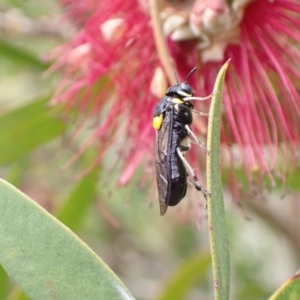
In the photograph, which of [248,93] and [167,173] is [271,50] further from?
[167,173]

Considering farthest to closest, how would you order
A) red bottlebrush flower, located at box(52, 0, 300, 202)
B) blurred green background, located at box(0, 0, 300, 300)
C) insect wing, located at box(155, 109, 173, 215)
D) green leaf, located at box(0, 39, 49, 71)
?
1. green leaf, located at box(0, 39, 49, 71)
2. blurred green background, located at box(0, 0, 300, 300)
3. red bottlebrush flower, located at box(52, 0, 300, 202)
4. insect wing, located at box(155, 109, 173, 215)

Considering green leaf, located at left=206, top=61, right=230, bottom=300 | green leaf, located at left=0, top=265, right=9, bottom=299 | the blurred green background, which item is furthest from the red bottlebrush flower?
green leaf, located at left=206, top=61, right=230, bottom=300

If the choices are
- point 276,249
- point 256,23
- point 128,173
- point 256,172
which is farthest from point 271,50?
point 276,249

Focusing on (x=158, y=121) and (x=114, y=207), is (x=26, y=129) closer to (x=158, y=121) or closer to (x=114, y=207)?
(x=158, y=121)

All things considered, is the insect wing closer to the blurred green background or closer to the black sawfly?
the black sawfly

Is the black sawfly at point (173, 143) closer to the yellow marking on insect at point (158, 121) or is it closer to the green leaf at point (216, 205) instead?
the yellow marking on insect at point (158, 121)
